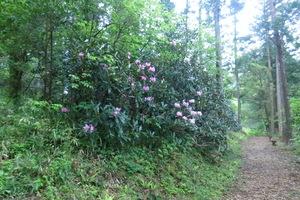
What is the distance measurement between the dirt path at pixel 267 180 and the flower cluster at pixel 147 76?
8.65 ft

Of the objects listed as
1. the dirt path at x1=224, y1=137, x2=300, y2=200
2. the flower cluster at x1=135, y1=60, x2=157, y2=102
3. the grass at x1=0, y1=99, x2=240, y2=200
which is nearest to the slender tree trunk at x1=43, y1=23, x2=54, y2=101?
the grass at x1=0, y1=99, x2=240, y2=200

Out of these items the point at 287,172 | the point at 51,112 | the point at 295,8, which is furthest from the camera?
the point at 295,8

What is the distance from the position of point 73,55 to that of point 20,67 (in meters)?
1.18

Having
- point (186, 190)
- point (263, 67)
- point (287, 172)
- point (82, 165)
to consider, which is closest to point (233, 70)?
point (263, 67)

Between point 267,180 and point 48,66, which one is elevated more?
point 48,66

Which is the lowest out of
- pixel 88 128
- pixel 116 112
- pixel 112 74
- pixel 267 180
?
pixel 267 180

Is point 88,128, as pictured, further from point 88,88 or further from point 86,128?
point 88,88

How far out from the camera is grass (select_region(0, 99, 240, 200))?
3.95m

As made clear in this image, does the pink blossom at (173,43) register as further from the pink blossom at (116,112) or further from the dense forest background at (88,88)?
the pink blossom at (116,112)

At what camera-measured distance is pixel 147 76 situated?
7.12 metres

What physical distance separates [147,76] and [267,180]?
3.88m

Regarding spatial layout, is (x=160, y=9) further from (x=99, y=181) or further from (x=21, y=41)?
(x=99, y=181)

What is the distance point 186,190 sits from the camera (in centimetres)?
600

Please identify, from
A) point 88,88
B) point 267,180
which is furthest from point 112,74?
point 267,180
